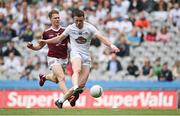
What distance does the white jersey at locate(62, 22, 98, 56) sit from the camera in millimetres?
16734

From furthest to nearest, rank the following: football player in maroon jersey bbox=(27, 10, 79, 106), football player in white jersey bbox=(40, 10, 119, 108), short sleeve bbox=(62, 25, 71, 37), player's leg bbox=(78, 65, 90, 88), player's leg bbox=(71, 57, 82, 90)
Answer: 1. football player in maroon jersey bbox=(27, 10, 79, 106)
2. player's leg bbox=(78, 65, 90, 88)
3. short sleeve bbox=(62, 25, 71, 37)
4. football player in white jersey bbox=(40, 10, 119, 108)
5. player's leg bbox=(71, 57, 82, 90)

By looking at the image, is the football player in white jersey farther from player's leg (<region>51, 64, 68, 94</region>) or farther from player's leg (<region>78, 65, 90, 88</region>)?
player's leg (<region>51, 64, 68, 94</region>)

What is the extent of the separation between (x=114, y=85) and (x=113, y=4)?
609 cm

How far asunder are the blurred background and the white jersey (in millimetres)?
5962

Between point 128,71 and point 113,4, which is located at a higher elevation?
point 113,4

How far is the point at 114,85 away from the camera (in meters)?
22.6

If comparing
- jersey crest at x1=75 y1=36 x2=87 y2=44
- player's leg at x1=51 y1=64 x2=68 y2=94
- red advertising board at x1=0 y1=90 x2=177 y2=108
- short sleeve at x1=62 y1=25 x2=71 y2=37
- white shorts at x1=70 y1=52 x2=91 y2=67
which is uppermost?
short sleeve at x1=62 y1=25 x2=71 y2=37

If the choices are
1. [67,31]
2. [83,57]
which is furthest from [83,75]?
[67,31]

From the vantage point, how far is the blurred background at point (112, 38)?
25141 mm

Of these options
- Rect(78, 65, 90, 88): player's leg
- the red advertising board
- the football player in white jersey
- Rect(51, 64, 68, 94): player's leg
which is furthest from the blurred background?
the football player in white jersey

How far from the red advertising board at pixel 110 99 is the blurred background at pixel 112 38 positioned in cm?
44

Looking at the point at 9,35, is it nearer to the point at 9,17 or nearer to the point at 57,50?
the point at 9,17

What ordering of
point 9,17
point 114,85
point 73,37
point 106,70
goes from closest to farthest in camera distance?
point 73,37 < point 114,85 < point 106,70 < point 9,17

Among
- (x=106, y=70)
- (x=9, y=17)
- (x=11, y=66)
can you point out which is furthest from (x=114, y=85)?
(x=9, y=17)
